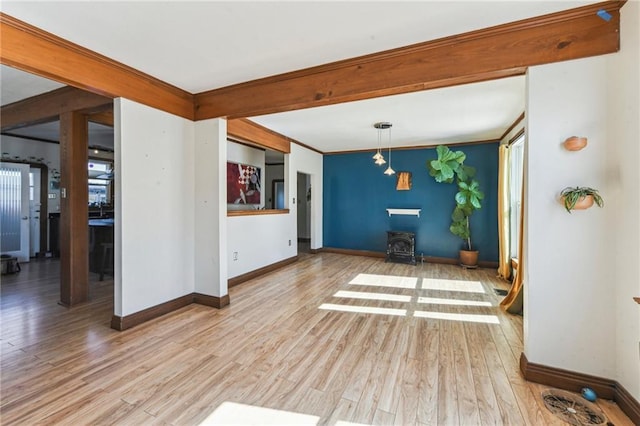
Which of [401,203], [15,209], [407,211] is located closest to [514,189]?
[407,211]

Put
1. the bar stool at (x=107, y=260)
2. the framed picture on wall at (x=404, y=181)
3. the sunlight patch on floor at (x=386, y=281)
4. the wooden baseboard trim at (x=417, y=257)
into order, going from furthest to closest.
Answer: the framed picture on wall at (x=404, y=181)
the wooden baseboard trim at (x=417, y=257)
the bar stool at (x=107, y=260)
the sunlight patch on floor at (x=386, y=281)

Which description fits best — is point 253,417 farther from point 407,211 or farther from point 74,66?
point 407,211

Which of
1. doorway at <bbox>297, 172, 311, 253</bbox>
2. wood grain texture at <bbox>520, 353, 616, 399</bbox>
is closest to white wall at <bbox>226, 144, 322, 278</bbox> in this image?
doorway at <bbox>297, 172, 311, 253</bbox>

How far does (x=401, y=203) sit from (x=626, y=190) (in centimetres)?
459

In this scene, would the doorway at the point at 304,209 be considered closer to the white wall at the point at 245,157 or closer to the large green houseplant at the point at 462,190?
the white wall at the point at 245,157

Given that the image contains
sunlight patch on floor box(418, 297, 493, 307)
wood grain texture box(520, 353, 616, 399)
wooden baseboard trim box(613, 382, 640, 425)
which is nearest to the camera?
wooden baseboard trim box(613, 382, 640, 425)

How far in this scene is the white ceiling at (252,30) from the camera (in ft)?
5.91

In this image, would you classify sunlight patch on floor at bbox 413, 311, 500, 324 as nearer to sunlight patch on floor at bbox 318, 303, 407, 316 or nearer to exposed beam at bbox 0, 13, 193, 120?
sunlight patch on floor at bbox 318, 303, 407, 316

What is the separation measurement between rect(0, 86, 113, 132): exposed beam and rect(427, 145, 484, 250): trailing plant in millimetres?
4920

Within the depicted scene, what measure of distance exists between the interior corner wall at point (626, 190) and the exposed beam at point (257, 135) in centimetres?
384

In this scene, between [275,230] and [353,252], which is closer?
[275,230]

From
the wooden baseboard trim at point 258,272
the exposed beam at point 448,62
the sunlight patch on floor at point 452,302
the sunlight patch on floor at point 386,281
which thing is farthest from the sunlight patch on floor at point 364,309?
the exposed beam at point 448,62

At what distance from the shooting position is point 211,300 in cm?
333

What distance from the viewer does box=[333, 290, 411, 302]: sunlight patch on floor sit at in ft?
12.0
